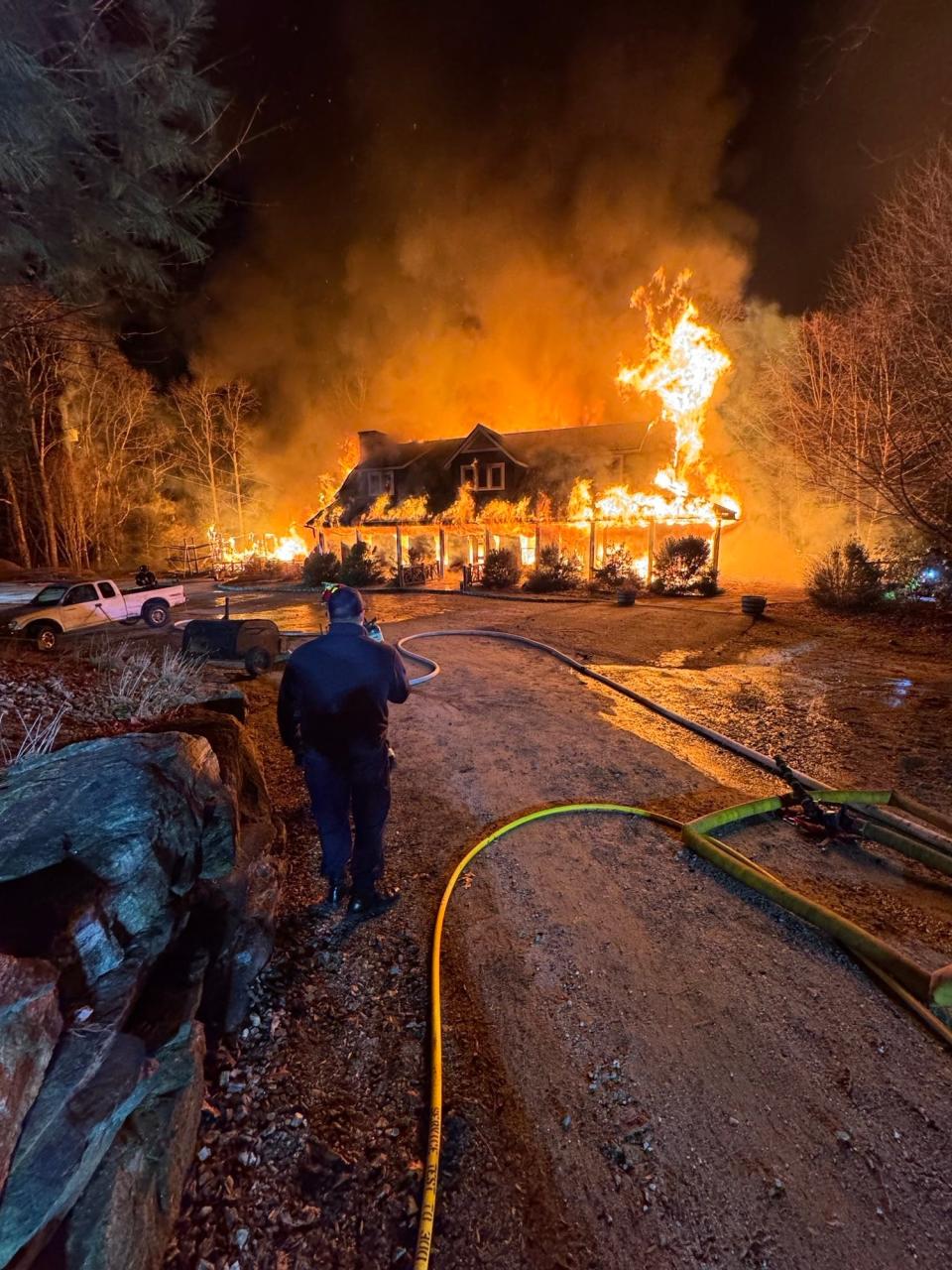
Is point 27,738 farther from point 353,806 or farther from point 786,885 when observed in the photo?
point 786,885

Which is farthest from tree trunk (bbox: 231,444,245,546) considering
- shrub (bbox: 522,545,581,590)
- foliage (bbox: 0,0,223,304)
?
foliage (bbox: 0,0,223,304)

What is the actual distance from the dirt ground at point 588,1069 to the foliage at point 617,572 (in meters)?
16.0

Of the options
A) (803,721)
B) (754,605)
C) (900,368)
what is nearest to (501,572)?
(754,605)

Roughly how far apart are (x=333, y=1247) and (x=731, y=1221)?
4.64 feet

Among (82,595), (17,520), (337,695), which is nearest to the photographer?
(337,695)

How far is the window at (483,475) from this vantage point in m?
25.6

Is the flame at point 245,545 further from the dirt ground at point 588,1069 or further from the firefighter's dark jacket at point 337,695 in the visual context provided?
the dirt ground at point 588,1069

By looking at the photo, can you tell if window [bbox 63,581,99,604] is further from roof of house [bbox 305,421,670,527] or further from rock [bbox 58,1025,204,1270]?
rock [bbox 58,1025,204,1270]

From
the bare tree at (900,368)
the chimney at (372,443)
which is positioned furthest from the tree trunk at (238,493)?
the bare tree at (900,368)

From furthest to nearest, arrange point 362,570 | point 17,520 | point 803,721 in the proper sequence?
point 17,520 < point 362,570 < point 803,721

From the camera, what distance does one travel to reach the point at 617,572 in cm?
2100

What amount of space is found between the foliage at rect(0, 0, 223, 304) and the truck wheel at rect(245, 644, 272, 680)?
17.3 feet

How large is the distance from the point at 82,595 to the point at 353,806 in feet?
48.5

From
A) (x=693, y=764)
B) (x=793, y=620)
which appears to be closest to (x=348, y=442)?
(x=793, y=620)
